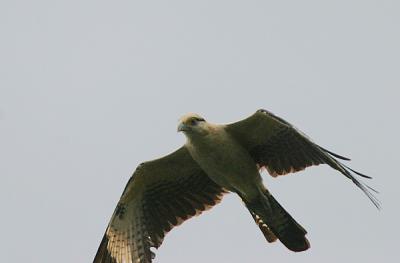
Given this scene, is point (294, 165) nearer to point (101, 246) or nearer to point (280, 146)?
point (280, 146)

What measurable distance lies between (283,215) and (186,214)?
6.77 feet

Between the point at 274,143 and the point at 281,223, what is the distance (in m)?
1.34

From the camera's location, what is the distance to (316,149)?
13.2 meters

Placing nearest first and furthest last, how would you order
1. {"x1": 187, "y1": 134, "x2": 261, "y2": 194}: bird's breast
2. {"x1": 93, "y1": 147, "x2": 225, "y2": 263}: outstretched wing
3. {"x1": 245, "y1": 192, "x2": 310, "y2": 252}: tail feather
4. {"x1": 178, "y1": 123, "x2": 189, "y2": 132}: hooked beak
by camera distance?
1. {"x1": 178, "y1": 123, "x2": 189, "y2": 132}: hooked beak
2. {"x1": 187, "y1": 134, "x2": 261, "y2": 194}: bird's breast
3. {"x1": 245, "y1": 192, "x2": 310, "y2": 252}: tail feather
4. {"x1": 93, "y1": 147, "x2": 225, "y2": 263}: outstretched wing

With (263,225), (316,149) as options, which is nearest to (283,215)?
(263,225)

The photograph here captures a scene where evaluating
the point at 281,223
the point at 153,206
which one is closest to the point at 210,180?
the point at 153,206

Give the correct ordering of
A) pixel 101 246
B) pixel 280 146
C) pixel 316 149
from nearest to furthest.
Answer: pixel 316 149 → pixel 280 146 → pixel 101 246

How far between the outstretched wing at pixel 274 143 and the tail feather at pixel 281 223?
54 cm

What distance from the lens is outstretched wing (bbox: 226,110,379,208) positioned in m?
13.6

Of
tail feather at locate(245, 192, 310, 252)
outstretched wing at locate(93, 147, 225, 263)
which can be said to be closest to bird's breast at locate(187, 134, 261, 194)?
tail feather at locate(245, 192, 310, 252)

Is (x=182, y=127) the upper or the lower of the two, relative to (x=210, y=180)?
upper

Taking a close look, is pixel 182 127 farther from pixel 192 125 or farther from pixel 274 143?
pixel 274 143

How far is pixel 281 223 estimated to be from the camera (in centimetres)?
1398

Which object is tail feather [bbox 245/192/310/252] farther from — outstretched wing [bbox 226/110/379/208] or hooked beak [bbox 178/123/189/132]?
hooked beak [bbox 178/123/189/132]
